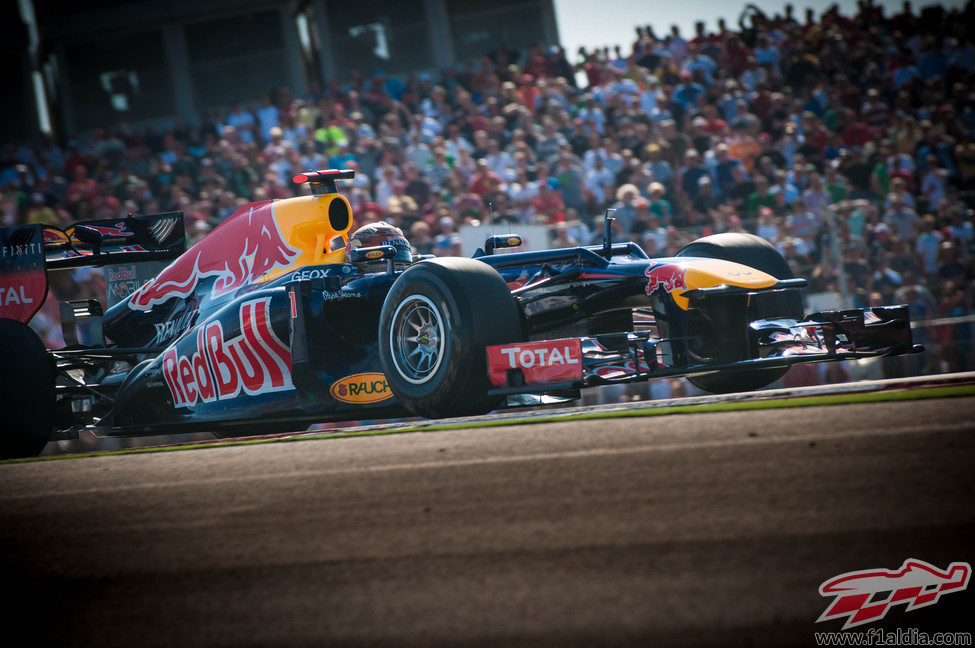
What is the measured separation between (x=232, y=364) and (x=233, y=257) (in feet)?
3.03

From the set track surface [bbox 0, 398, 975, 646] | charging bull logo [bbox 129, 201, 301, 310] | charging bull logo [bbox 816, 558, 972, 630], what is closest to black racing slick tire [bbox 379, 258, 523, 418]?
track surface [bbox 0, 398, 975, 646]

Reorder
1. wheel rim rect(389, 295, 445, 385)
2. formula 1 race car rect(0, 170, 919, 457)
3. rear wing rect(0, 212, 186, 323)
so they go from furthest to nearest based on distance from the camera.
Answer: rear wing rect(0, 212, 186, 323) < wheel rim rect(389, 295, 445, 385) < formula 1 race car rect(0, 170, 919, 457)

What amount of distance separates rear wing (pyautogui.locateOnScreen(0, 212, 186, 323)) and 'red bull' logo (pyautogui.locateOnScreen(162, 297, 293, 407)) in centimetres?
142

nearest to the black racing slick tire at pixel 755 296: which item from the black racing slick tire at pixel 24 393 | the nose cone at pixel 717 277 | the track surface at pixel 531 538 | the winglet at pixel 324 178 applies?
the nose cone at pixel 717 277

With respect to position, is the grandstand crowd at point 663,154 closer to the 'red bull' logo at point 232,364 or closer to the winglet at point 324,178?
the winglet at point 324,178

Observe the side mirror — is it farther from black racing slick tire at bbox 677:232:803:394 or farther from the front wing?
the front wing

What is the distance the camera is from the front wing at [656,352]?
4.90 meters

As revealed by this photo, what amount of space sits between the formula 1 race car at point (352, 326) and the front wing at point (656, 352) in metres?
0.01

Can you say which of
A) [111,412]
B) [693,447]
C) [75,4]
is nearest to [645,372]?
[693,447]

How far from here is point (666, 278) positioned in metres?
5.41

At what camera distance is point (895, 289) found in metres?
10.2

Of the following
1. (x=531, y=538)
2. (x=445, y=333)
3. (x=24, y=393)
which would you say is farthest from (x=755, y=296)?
(x=24, y=393)

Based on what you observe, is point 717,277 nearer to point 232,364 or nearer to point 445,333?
A: point 445,333

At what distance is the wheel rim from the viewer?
5.17m
